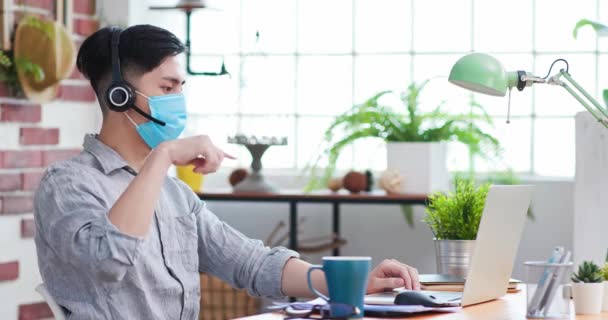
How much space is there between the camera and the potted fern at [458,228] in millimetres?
2494

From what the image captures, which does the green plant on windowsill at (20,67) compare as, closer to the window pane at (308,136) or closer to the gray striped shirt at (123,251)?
the window pane at (308,136)

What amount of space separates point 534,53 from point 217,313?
174cm

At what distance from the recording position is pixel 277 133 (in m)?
5.18

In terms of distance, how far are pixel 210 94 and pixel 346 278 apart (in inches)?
138

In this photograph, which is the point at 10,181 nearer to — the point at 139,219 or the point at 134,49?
the point at 134,49

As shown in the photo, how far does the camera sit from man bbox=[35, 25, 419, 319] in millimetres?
2045

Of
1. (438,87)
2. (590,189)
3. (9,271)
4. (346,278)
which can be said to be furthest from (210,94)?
(346,278)

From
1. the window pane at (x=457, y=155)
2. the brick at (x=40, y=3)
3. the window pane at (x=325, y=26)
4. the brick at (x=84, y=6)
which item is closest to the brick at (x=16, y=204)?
the brick at (x=40, y=3)

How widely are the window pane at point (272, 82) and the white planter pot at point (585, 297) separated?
3.12 metres

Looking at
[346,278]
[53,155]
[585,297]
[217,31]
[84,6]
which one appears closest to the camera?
[346,278]

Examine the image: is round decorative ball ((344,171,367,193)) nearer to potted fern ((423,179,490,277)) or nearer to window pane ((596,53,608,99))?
window pane ((596,53,608,99))

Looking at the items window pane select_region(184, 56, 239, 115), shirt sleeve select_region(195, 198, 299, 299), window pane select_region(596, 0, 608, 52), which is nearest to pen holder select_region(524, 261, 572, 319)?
shirt sleeve select_region(195, 198, 299, 299)

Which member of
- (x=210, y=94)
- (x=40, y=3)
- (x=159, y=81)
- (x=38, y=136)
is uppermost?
(x=40, y=3)

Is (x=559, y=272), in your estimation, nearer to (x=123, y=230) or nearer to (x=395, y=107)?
(x=123, y=230)
